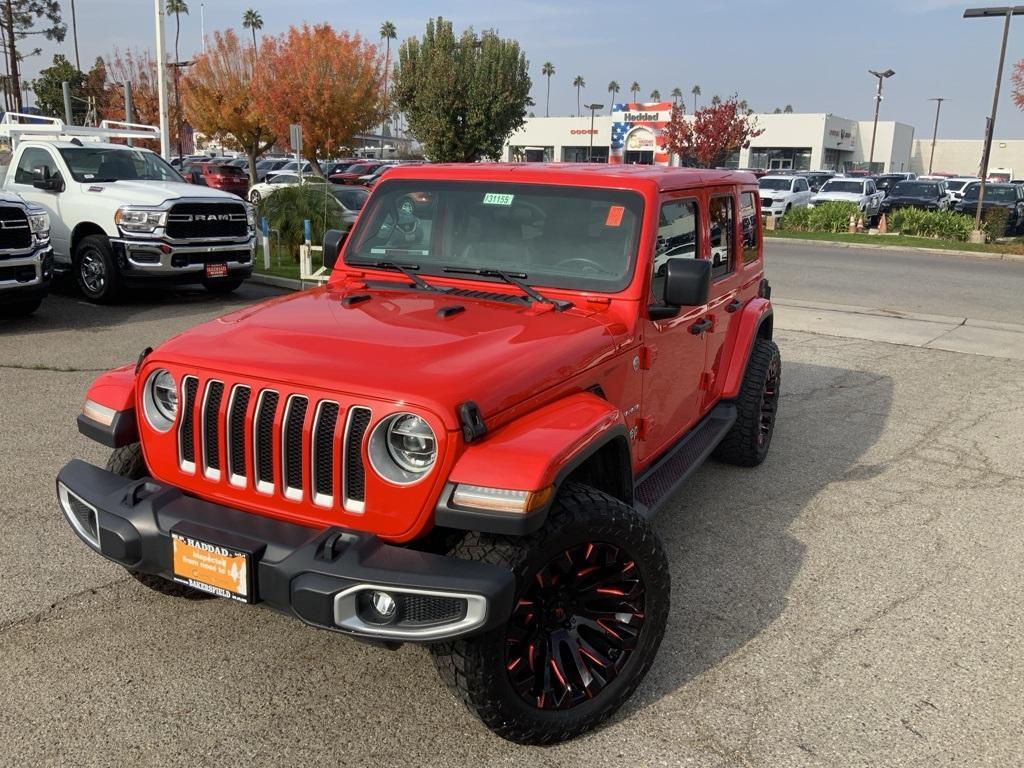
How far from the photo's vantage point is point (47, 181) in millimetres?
11031

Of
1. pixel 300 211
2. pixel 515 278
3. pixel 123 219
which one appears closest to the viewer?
pixel 515 278

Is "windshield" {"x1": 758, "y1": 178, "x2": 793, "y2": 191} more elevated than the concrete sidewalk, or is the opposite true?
"windshield" {"x1": 758, "y1": 178, "x2": 793, "y2": 191}

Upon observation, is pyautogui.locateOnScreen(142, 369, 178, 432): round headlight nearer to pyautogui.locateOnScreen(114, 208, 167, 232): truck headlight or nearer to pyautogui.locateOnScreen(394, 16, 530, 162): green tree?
pyautogui.locateOnScreen(114, 208, 167, 232): truck headlight

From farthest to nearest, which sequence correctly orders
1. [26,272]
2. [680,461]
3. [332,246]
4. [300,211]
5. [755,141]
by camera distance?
[755,141]
[300,211]
[26,272]
[332,246]
[680,461]

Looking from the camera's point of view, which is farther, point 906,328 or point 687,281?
point 906,328

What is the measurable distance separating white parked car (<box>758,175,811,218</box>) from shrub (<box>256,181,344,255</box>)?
17.6 metres

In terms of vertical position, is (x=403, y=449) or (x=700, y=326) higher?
(x=700, y=326)

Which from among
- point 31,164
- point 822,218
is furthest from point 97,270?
point 822,218

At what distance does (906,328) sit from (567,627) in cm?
974

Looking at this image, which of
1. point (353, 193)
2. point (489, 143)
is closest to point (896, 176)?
point (489, 143)

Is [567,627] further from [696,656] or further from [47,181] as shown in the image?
[47,181]

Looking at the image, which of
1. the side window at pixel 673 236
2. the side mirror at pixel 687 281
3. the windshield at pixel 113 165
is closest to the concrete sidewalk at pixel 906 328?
the side window at pixel 673 236

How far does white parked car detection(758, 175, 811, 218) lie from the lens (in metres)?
28.8

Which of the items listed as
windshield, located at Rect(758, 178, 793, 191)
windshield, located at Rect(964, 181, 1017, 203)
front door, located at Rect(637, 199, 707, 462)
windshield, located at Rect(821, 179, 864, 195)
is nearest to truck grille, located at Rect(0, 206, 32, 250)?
front door, located at Rect(637, 199, 707, 462)
